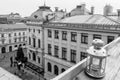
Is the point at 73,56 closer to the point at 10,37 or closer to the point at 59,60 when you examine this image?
the point at 59,60

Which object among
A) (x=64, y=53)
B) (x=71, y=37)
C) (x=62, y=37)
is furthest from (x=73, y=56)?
(x=62, y=37)

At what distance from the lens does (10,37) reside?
43188 mm

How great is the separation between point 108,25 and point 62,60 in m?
9.91

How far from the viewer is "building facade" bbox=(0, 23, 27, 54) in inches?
1622

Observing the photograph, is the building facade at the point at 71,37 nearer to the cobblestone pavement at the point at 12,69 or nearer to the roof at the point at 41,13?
the cobblestone pavement at the point at 12,69

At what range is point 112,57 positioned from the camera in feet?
19.2

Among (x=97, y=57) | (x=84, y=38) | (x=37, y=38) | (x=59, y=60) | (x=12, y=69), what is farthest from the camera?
(x=12, y=69)

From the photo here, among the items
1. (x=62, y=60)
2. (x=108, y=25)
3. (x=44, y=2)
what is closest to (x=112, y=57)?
(x=108, y=25)

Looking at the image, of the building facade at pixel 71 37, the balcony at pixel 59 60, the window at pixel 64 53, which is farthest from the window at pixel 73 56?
the window at pixel 64 53

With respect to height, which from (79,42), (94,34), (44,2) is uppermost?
(44,2)

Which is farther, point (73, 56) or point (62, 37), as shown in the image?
point (62, 37)

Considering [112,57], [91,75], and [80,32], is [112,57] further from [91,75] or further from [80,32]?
[80,32]

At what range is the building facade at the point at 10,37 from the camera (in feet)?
135

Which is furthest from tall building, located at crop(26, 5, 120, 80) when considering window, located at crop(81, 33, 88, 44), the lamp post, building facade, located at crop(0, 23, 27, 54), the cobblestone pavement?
building facade, located at crop(0, 23, 27, 54)
